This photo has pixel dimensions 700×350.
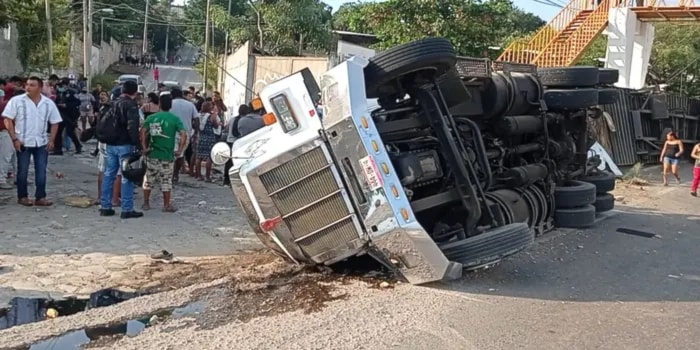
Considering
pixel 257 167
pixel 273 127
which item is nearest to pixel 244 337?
pixel 257 167

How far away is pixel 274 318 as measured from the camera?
17.8ft

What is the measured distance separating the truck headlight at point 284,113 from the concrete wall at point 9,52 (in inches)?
953

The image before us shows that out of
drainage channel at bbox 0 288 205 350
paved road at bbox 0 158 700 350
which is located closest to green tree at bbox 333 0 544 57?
paved road at bbox 0 158 700 350

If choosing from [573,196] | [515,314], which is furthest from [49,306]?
[573,196]

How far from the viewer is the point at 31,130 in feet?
30.6

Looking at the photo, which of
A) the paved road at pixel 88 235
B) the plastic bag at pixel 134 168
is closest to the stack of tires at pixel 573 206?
the paved road at pixel 88 235

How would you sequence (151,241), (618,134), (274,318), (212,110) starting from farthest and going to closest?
1. (618,134)
2. (212,110)
3. (151,241)
4. (274,318)

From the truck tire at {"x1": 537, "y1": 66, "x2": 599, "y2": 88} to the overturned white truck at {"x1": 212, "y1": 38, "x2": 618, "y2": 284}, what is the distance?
1.57 m

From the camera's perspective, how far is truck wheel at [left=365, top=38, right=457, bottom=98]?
6262mm

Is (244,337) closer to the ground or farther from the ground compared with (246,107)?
closer to the ground

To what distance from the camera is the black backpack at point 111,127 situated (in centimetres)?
906

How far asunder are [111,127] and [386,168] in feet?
14.7

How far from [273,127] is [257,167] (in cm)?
39

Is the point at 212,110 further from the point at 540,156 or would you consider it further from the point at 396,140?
the point at 396,140
